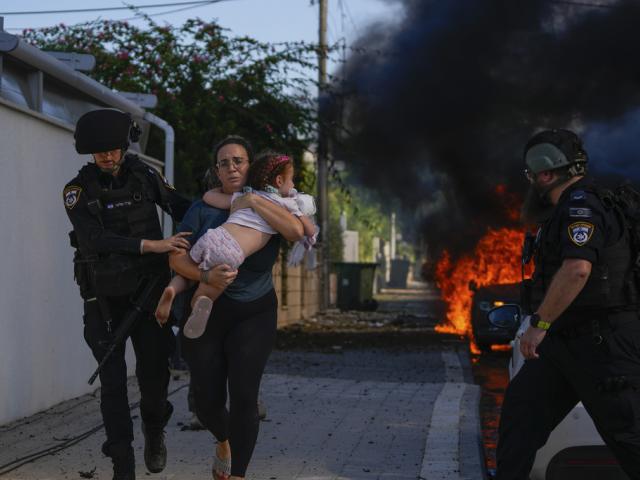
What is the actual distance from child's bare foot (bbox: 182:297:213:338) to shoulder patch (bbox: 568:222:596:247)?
1543mm

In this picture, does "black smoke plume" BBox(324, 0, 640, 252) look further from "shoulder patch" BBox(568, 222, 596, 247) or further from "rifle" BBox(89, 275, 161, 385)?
"shoulder patch" BBox(568, 222, 596, 247)

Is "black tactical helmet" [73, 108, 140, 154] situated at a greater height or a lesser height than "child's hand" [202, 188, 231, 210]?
greater

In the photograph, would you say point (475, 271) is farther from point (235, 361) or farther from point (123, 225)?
point (235, 361)

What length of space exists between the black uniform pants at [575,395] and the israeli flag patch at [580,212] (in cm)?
41

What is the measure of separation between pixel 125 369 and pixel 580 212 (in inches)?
93.7

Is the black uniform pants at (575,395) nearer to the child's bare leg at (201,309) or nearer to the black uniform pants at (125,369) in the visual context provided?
the child's bare leg at (201,309)

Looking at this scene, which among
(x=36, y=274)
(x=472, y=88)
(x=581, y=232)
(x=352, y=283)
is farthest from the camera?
(x=352, y=283)

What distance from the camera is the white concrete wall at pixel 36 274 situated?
7742 mm

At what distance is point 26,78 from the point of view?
9102 millimetres

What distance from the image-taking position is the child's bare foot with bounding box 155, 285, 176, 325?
4.89 m

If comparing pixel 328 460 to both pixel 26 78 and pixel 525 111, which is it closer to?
pixel 26 78

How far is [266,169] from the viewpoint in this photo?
506cm

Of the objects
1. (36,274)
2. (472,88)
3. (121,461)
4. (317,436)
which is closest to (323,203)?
(472,88)

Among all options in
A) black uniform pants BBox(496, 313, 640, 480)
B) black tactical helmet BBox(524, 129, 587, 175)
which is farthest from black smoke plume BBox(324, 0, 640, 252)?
black uniform pants BBox(496, 313, 640, 480)
